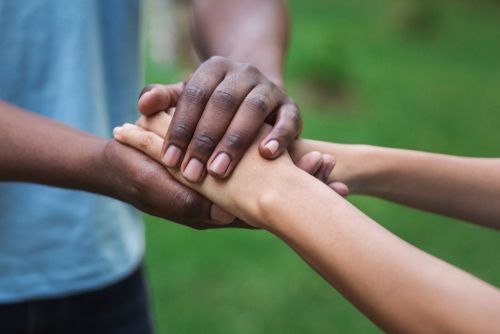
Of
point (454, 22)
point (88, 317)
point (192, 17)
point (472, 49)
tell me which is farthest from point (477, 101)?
point (88, 317)

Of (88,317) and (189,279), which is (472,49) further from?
(88,317)

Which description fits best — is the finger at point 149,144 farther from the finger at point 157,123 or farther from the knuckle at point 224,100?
the knuckle at point 224,100

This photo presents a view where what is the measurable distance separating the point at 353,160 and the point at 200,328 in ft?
6.82

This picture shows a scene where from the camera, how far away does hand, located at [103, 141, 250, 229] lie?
1.46 metres

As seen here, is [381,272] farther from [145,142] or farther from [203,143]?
[145,142]

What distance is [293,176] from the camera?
4.91 ft

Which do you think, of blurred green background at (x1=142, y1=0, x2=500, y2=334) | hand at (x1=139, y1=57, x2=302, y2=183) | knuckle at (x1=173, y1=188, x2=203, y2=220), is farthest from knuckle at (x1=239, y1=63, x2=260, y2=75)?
blurred green background at (x1=142, y1=0, x2=500, y2=334)

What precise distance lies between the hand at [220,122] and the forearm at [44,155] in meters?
0.17

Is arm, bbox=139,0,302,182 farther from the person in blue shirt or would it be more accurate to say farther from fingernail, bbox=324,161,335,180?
fingernail, bbox=324,161,335,180

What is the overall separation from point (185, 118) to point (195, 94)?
0.06 m

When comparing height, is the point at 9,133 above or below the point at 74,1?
below

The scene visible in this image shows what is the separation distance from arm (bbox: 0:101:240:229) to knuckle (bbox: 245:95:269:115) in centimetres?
23

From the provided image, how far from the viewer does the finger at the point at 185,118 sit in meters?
1.50

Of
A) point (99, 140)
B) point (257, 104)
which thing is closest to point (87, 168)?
point (99, 140)
